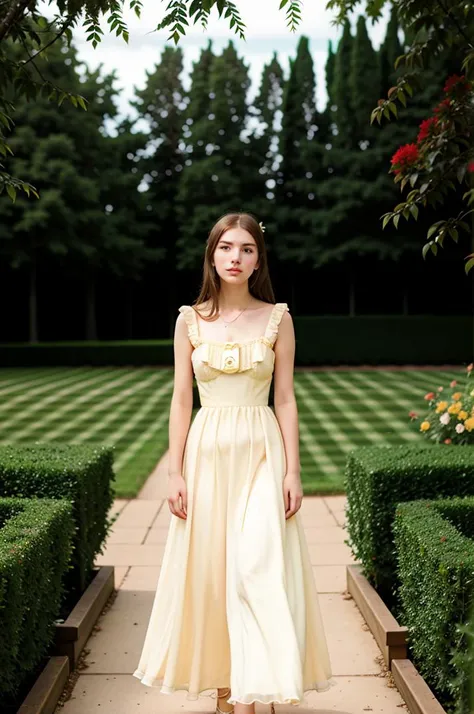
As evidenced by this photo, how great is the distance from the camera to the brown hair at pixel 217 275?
3.64 meters

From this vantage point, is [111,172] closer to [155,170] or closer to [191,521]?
[155,170]

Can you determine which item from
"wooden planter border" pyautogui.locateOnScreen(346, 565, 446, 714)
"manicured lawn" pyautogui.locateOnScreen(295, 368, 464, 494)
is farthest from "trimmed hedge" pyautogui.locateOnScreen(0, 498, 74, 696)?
"manicured lawn" pyautogui.locateOnScreen(295, 368, 464, 494)

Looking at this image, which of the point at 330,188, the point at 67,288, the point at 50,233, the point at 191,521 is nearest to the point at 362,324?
the point at 330,188

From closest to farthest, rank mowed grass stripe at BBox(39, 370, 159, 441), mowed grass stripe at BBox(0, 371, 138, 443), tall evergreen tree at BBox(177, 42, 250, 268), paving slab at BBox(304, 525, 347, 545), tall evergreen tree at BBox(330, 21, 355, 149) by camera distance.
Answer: paving slab at BBox(304, 525, 347, 545) < mowed grass stripe at BBox(39, 370, 159, 441) < mowed grass stripe at BBox(0, 371, 138, 443) < tall evergreen tree at BBox(177, 42, 250, 268) < tall evergreen tree at BBox(330, 21, 355, 149)

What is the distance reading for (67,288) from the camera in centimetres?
3294

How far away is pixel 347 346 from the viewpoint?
84.8 ft

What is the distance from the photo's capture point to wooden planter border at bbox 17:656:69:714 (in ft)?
12.1

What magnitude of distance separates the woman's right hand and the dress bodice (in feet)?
1.09

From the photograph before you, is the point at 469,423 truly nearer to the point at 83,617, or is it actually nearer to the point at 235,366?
the point at 83,617

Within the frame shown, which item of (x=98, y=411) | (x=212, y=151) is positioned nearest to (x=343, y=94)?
(x=212, y=151)

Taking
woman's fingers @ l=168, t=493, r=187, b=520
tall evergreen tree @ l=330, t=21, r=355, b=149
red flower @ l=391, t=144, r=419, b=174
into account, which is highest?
tall evergreen tree @ l=330, t=21, r=355, b=149

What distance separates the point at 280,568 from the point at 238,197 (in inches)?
1165

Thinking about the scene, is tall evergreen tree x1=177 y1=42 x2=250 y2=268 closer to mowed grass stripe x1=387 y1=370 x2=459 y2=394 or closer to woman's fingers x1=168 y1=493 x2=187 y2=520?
mowed grass stripe x1=387 y1=370 x2=459 y2=394

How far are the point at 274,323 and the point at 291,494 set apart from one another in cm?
70
